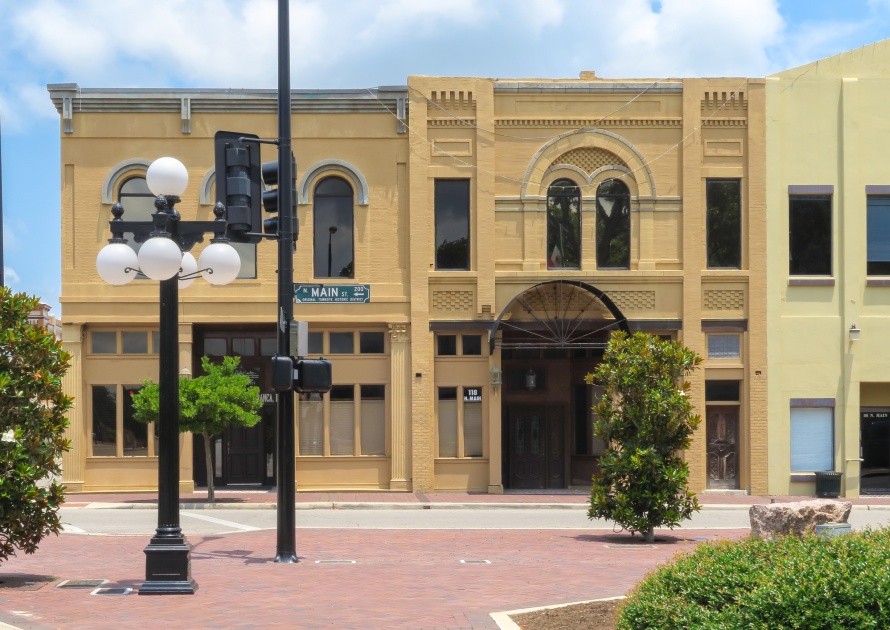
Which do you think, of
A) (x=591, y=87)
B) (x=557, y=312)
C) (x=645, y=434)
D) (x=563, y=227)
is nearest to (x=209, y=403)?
(x=557, y=312)

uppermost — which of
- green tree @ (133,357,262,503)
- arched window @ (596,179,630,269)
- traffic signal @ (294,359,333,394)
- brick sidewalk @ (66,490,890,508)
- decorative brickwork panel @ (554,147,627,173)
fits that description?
decorative brickwork panel @ (554,147,627,173)

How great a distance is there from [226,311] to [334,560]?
1362 centimetres

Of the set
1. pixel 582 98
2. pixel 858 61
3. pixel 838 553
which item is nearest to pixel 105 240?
pixel 582 98

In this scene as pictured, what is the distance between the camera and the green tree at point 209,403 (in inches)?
985

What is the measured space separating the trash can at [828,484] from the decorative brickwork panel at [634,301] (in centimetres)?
572

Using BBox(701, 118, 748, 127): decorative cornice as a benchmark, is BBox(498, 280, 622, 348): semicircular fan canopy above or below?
below

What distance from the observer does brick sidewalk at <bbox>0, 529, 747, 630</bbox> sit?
1105cm

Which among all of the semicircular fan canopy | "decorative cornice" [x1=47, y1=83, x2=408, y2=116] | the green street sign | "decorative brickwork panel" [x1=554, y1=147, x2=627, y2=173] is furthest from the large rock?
"decorative cornice" [x1=47, y1=83, x2=408, y2=116]

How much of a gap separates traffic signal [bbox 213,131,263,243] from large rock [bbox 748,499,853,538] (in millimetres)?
7382

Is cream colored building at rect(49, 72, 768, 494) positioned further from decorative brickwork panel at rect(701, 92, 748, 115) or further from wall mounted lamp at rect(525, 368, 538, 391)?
wall mounted lamp at rect(525, 368, 538, 391)

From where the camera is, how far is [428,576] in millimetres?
14109

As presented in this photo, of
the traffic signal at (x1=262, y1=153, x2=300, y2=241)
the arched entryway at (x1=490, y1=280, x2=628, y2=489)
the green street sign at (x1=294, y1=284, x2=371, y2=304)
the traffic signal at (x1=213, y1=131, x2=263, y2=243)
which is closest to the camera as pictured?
the traffic signal at (x1=213, y1=131, x2=263, y2=243)

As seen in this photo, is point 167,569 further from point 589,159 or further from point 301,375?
point 589,159

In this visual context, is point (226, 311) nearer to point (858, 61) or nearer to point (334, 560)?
point (334, 560)
